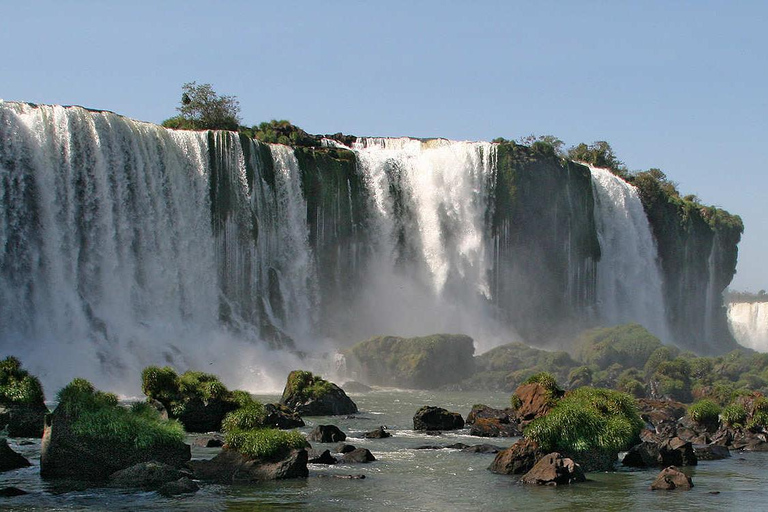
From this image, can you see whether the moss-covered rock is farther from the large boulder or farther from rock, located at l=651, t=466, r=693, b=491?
rock, located at l=651, t=466, r=693, b=491

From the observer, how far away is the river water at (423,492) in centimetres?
1894

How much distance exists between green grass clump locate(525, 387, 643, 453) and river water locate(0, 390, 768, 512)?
0.84m

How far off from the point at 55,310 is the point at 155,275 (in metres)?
6.33

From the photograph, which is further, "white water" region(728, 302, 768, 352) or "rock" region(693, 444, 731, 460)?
"white water" region(728, 302, 768, 352)

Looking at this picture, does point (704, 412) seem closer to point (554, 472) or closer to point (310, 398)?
point (554, 472)

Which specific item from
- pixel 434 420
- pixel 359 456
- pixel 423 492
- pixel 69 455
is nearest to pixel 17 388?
pixel 69 455

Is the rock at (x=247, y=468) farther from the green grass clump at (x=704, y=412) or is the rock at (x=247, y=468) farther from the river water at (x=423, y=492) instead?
the green grass clump at (x=704, y=412)

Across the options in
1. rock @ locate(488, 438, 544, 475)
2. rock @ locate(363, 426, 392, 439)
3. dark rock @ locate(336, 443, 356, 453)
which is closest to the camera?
rock @ locate(488, 438, 544, 475)

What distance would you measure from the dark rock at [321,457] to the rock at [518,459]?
145 inches

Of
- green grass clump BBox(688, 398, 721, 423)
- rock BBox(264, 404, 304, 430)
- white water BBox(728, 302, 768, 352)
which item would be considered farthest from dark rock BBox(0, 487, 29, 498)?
white water BBox(728, 302, 768, 352)

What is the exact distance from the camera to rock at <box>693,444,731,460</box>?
87.3 feet

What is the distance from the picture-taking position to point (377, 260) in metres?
61.8

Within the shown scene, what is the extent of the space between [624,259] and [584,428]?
2022 inches

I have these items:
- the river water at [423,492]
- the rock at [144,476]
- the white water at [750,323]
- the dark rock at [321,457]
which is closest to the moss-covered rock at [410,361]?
the river water at [423,492]
